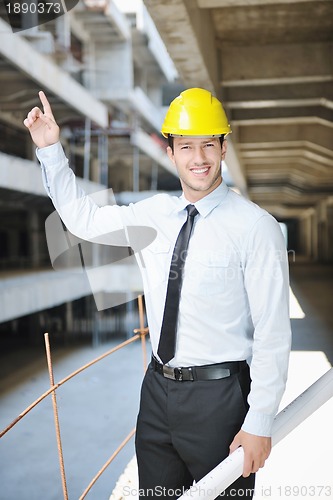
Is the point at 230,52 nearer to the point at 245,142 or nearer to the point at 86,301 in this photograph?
the point at 245,142

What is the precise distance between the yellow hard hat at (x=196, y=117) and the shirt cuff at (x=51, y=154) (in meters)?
0.45

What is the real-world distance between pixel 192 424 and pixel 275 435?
0.33 m

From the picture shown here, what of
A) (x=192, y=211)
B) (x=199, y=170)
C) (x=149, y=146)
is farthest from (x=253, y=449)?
(x=149, y=146)

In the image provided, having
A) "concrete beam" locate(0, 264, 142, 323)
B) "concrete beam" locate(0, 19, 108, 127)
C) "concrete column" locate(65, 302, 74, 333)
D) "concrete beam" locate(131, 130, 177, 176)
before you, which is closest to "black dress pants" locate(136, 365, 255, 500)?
"concrete beam" locate(0, 264, 142, 323)

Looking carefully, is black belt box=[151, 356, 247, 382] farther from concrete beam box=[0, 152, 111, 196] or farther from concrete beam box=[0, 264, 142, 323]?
concrete beam box=[0, 152, 111, 196]

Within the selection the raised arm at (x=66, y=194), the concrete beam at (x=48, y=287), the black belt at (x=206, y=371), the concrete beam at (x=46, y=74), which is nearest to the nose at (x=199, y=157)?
the raised arm at (x=66, y=194)

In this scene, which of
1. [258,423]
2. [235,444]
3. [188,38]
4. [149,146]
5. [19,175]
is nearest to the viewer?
[258,423]

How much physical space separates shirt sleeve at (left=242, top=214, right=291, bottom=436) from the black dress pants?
195 millimetres

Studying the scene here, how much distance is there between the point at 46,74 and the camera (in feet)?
60.3

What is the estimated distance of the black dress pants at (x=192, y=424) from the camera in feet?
8.48

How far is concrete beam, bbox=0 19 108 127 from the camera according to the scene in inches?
623

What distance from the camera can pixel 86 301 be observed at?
28.8 meters

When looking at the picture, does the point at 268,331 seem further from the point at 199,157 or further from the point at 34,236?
the point at 34,236

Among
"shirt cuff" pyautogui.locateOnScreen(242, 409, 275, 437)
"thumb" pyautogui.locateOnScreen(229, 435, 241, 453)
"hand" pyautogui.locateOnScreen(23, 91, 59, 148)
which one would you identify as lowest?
"thumb" pyautogui.locateOnScreen(229, 435, 241, 453)
